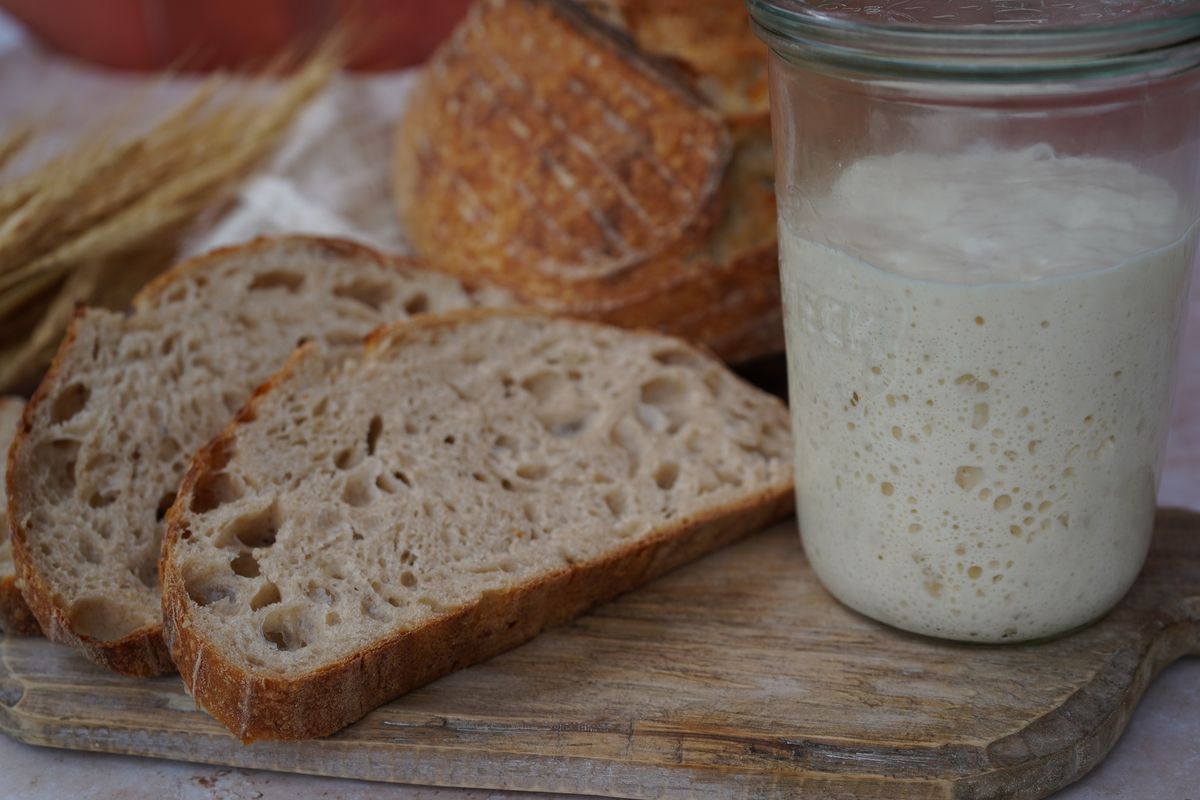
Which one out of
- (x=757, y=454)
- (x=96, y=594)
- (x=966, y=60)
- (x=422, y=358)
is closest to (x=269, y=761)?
(x=96, y=594)

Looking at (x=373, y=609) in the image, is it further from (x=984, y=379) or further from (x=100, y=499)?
(x=984, y=379)

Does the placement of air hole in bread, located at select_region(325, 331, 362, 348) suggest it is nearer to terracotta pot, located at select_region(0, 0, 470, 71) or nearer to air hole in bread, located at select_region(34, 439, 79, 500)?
air hole in bread, located at select_region(34, 439, 79, 500)

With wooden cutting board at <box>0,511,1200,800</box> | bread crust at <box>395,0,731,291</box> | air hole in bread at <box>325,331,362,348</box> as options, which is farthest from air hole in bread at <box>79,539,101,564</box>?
bread crust at <box>395,0,731,291</box>

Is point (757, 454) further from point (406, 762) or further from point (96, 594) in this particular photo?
point (96, 594)

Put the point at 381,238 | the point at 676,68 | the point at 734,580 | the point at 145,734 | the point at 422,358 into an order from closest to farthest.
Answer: the point at 145,734, the point at 734,580, the point at 422,358, the point at 676,68, the point at 381,238

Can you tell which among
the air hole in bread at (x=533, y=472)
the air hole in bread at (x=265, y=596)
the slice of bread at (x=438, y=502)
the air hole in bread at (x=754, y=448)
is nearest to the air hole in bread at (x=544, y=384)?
the slice of bread at (x=438, y=502)

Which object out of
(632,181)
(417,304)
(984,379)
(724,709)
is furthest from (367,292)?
(984,379)
